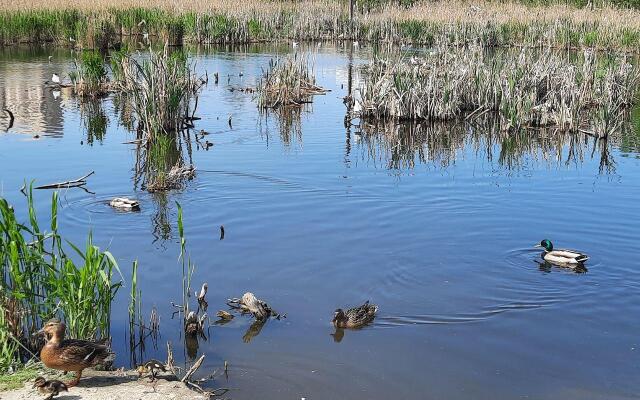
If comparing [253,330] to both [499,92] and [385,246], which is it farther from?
[499,92]

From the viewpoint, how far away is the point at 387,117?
19.5 m

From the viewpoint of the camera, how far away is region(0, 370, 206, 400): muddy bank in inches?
227

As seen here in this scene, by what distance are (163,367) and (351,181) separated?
7494mm

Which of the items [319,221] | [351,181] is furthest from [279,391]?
[351,181]

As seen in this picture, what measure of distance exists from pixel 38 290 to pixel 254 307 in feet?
6.56

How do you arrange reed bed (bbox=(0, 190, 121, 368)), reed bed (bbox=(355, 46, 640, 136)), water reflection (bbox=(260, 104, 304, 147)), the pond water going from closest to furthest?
reed bed (bbox=(0, 190, 121, 368)) → the pond water → water reflection (bbox=(260, 104, 304, 147)) → reed bed (bbox=(355, 46, 640, 136))

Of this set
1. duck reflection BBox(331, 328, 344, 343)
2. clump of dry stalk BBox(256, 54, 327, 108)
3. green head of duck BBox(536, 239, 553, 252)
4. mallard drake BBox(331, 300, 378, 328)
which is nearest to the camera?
duck reflection BBox(331, 328, 344, 343)

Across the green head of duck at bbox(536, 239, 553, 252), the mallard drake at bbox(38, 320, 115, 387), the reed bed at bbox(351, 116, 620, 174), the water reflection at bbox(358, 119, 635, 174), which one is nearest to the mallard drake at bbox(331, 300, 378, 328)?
the mallard drake at bbox(38, 320, 115, 387)

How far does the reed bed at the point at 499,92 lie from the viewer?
61.2ft

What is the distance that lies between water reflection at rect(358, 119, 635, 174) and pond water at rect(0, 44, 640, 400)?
77 millimetres

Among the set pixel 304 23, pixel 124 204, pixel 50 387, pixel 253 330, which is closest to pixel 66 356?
pixel 50 387

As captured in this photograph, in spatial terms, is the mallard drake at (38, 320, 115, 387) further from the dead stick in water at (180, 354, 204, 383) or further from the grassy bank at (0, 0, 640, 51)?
the grassy bank at (0, 0, 640, 51)

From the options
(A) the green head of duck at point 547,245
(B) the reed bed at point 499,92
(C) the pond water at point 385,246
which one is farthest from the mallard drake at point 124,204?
(B) the reed bed at point 499,92

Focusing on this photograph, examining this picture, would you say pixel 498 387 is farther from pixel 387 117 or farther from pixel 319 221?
pixel 387 117
